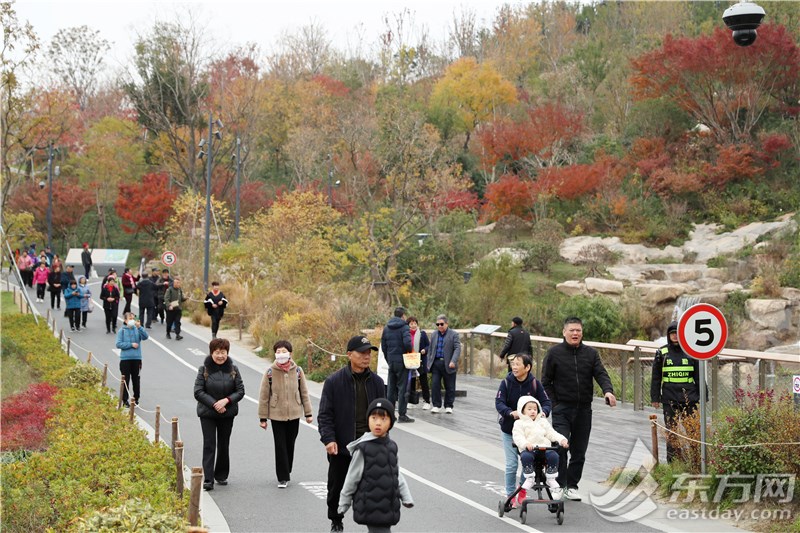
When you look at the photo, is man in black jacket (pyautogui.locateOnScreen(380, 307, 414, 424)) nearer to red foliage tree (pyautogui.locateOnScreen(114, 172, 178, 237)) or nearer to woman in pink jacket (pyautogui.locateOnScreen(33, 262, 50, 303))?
woman in pink jacket (pyautogui.locateOnScreen(33, 262, 50, 303))

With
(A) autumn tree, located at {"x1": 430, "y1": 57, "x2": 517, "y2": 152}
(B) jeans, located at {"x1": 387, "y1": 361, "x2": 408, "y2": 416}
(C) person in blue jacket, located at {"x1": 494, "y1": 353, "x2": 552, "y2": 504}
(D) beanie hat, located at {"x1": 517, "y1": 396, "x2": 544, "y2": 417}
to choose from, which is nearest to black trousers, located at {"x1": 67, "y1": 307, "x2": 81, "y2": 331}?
(B) jeans, located at {"x1": 387, "y1": 361, "x2": 408, "y2": 416}

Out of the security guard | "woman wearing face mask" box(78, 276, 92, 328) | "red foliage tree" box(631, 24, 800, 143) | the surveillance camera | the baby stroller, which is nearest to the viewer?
the baby stroller

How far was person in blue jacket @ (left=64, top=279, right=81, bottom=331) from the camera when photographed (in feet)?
91.2

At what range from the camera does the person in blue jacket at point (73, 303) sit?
27.8 m

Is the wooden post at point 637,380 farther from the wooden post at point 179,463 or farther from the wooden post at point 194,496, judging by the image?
the wooden post at point 194,496

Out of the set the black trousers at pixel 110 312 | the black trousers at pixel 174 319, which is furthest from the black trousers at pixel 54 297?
the black trousers at pixel 174 319

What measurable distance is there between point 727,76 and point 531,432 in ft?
136

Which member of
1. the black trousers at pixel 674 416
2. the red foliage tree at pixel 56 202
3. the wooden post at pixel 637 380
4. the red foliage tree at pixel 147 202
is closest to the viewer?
the black trousers at pixel 674 416

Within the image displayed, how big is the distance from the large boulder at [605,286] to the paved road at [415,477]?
18.3 meters

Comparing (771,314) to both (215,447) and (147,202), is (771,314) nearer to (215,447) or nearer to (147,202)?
(215,447)

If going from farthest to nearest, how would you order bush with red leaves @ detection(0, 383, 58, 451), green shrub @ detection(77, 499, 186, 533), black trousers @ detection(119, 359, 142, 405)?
black trousers @ detection(119, 359, 142, 405) < bush with red leaves @ detection(0, 383, 58, 451) < green shrub @ detection(77, 499, 186, 533)

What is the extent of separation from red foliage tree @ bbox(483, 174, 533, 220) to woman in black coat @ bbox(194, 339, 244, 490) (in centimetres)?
3619

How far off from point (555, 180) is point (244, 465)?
117 ft

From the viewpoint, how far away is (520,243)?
43562mm
